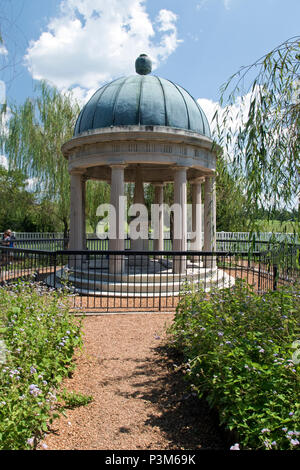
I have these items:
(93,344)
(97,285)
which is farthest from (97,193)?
(93,344)

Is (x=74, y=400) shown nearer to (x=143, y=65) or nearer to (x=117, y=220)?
(x=117, y=220)

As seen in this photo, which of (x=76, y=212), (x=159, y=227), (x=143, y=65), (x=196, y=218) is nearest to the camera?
(x=76, y=212)

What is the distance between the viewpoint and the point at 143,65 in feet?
42.3

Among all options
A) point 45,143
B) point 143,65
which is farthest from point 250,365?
point 45,143

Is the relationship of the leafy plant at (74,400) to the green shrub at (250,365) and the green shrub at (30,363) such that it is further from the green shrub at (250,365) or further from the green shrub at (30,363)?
the green shrub at (250,365)

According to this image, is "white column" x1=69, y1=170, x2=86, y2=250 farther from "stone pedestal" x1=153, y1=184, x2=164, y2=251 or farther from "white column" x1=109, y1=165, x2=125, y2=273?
"stone pedestal" x1=153, y1=184, x2=164, y2=251

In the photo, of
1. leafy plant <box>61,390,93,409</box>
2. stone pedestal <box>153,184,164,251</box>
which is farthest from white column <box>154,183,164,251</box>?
leafy plant <box>61,390,93,409</box>

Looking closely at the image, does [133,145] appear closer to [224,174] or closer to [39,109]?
[224,174]

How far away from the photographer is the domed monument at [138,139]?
10297 millimetres

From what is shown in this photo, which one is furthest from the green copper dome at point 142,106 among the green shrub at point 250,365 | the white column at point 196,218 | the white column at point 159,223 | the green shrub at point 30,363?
the green shrub at point 250,365

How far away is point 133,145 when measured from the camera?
10.3 m

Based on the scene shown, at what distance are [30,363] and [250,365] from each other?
7.57 ft

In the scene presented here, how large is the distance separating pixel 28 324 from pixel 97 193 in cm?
1990
